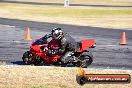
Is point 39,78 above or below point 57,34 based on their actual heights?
below

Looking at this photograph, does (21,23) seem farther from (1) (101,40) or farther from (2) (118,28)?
(1) (101,40)

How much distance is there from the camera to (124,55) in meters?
20.6

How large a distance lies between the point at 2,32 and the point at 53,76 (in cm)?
1799

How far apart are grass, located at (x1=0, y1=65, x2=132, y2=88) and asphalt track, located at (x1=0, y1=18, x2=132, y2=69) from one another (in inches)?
117

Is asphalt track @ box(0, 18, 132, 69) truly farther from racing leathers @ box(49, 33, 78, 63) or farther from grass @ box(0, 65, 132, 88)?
grass @ box(0, 65, 132, 88)

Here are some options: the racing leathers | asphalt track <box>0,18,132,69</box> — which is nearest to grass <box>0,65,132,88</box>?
the racing leathers

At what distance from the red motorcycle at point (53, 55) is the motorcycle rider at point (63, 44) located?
0.47ft

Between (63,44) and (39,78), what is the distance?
3.39 meters

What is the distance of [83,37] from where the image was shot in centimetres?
2941

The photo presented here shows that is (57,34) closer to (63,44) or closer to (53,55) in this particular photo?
(63,44)

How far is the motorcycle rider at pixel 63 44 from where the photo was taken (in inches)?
661

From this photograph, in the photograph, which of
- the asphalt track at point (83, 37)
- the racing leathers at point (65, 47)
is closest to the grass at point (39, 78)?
the racing leathers at point (65, 47)

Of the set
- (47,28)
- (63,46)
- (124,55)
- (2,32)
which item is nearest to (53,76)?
(63,46)

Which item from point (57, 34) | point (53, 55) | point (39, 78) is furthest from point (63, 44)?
point (39, 78)
